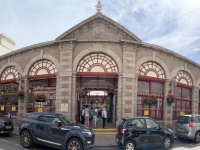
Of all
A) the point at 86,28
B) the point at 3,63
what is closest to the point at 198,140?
the point at 86,28

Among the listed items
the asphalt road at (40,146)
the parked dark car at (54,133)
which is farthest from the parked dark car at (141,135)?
the parked dark car at (54,133)

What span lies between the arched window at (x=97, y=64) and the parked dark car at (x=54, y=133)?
6.19 m

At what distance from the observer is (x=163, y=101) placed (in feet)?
52.9

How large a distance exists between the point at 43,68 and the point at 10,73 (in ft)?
13.6

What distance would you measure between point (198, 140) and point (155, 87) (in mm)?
5721

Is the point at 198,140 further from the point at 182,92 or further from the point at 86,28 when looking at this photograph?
the point at 86,28

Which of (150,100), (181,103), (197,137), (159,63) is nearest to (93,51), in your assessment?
(159,63)

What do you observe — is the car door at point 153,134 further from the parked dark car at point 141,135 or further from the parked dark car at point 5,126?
the parked dark car at point 5,126

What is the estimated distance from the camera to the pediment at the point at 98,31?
588 inches

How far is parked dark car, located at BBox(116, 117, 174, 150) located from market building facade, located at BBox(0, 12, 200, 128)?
465 centimetres

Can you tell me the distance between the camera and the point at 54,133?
863 cm

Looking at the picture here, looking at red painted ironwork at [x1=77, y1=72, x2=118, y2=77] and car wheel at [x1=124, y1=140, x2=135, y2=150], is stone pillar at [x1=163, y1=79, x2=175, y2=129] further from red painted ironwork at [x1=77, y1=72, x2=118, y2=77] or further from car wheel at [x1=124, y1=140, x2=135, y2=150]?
car wheel at [x1=124, y1=140, x2=135, y2=150]

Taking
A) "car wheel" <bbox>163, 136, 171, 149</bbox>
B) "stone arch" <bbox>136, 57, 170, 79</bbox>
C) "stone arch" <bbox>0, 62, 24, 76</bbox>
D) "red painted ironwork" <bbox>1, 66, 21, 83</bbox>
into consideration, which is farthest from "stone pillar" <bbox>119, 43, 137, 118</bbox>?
"red painted ironwork" <bbox>1, 66, 21, 83</bbox>

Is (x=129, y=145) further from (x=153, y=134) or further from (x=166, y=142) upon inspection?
(x=166, y=142)
